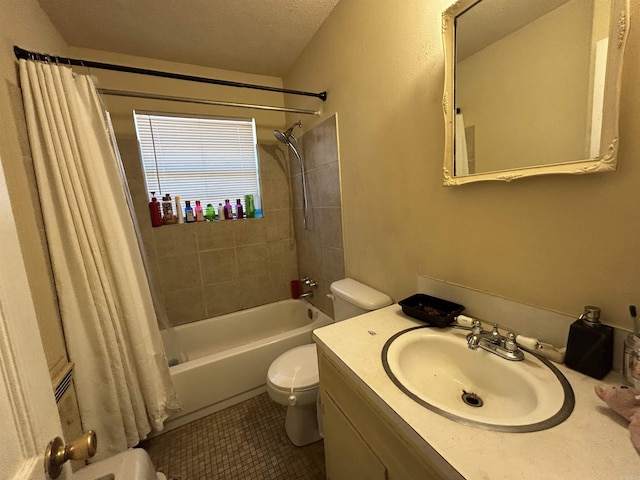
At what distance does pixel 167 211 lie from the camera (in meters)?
2.08

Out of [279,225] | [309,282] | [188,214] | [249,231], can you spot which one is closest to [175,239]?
[188,214]

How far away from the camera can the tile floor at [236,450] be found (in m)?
1.34

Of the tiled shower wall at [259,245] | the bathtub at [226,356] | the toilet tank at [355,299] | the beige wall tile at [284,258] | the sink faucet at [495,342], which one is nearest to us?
the sink faucet at [495,342]

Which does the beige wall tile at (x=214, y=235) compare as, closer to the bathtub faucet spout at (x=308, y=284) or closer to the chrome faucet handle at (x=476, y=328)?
the bathtub faucet spout at (x=308, y=284)

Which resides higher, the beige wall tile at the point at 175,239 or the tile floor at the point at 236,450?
the beige wall tile at the point at 175,239

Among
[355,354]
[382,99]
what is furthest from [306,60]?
[355,354]

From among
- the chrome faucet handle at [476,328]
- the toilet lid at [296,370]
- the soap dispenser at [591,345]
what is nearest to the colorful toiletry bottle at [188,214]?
the toilet lid at [296,370]

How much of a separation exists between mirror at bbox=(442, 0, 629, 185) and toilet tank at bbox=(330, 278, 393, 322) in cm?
68

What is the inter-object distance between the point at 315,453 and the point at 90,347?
125 cm

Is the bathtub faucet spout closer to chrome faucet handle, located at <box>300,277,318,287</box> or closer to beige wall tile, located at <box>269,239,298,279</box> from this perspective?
chrome faucet handle, located at <box>300,277,318,287</box>

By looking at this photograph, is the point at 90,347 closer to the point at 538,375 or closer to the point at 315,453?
the point at 315,453

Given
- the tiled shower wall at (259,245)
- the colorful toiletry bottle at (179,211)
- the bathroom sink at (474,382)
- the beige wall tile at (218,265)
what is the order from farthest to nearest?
the beige wall tile at (218,265) < the colorful toiletry bottle at (179,211) < the tiled shower wall at (259,245) < the bathroom sink at (474,382)

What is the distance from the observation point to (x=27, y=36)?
1205 mm

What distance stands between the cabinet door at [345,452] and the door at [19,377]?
0.73 meters
